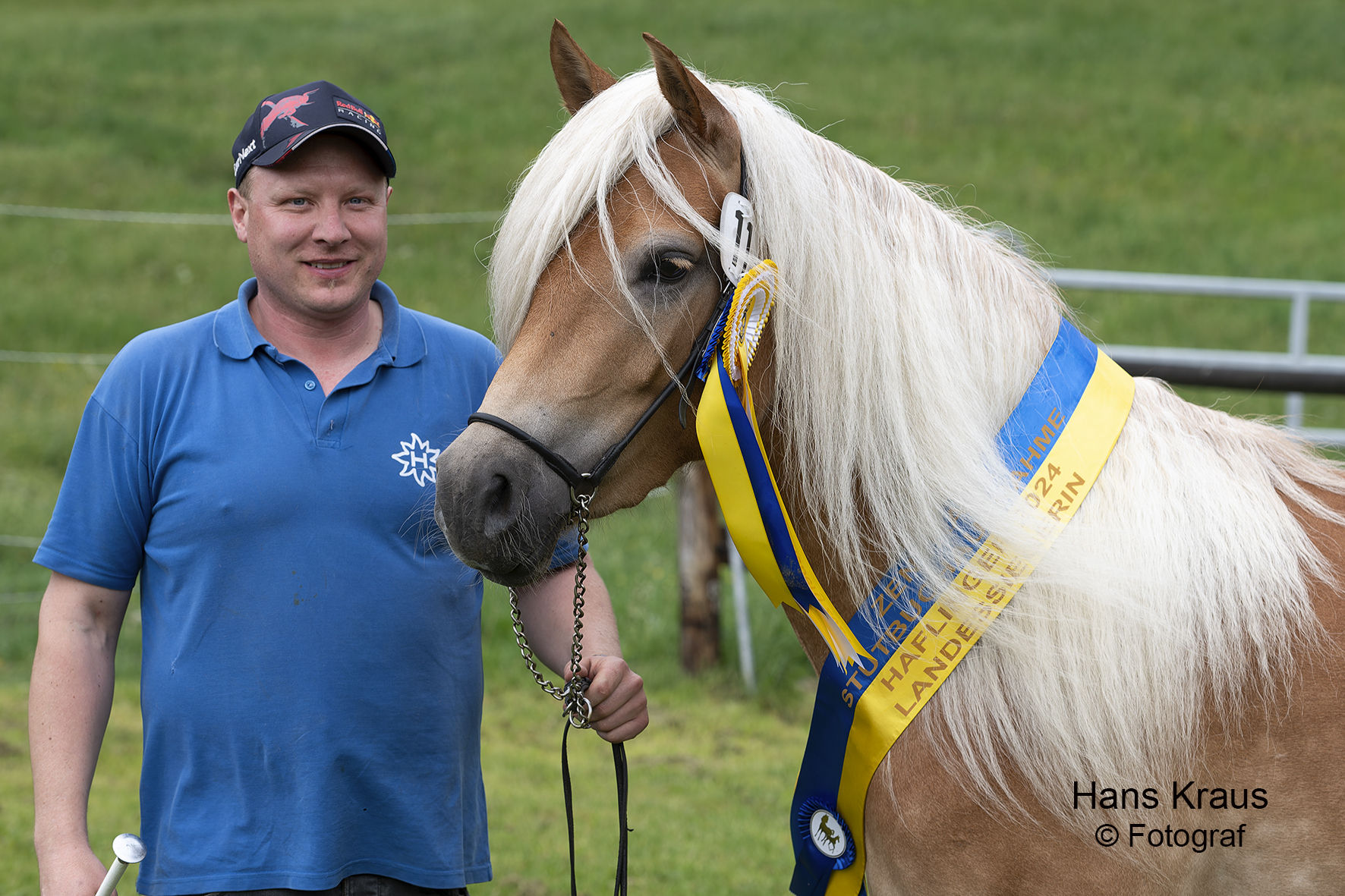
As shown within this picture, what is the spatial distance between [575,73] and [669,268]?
49 centimetres

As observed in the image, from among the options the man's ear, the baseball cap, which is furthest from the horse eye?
the man's ear

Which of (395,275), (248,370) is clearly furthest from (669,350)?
(395,275)

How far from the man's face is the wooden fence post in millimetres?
3270

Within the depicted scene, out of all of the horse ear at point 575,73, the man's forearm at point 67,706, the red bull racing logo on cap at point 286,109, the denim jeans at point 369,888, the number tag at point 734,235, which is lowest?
the denim jeans at point 369,888

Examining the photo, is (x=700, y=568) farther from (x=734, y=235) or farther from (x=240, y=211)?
(x=734, y=235)

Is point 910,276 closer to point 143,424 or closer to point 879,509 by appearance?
point 879,509

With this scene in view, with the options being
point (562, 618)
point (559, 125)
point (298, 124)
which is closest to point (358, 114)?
point (298, 124)

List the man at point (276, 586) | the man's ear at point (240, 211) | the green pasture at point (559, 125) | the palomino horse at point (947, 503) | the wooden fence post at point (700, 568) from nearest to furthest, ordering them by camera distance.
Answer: the palomino horse at point (947, 503) < the man at point (276, 586) < the man's ear at point (240, 211) < the green pasture at point (559, 125) < the wooden fence post at point (700, 568)

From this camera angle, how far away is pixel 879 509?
187cm

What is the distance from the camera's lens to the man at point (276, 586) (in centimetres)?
205

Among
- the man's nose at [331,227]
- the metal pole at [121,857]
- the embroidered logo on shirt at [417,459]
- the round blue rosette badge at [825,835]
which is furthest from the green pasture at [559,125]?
the metal pole at [121,857]

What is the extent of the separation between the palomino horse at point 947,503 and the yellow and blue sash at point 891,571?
0.03 meters

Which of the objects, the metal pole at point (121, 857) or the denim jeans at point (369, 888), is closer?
the metal pole at point (121, 857)

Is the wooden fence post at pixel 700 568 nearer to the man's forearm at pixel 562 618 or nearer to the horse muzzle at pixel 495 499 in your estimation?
the man's forearm at pixel 562 618
